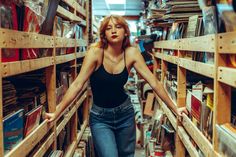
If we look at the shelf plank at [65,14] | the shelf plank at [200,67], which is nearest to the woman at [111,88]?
the shelf plank at [200,67]

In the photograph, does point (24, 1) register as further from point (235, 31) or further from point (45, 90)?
Answer: point (235, 31)

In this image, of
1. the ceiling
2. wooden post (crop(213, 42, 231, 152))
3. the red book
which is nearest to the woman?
the red book

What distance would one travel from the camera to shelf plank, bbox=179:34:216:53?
1688 mm

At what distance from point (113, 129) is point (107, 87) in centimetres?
32

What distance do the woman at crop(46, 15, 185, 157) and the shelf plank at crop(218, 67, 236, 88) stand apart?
949 millimetres

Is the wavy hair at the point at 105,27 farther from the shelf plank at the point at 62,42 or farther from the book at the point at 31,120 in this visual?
the book at the point at 31,120

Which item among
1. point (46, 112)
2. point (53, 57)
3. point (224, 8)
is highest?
point (224, 8)

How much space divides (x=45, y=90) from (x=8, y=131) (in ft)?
3.09

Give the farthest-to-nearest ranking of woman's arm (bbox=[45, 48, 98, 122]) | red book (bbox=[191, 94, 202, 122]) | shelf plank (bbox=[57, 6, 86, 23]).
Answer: shelf plank (bbox=[57, 6, 86, 23]), woman's arm (bbox=[45, 48, 98, 122]), red book (bbox=[191, 94, 202, 122])

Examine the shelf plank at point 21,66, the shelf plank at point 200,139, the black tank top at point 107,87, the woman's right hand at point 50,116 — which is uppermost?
the shelf plank at point 21,66

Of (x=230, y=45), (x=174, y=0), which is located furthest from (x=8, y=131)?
(x=174, y=0)

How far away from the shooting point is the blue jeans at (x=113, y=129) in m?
2.35

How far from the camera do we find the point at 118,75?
240cm

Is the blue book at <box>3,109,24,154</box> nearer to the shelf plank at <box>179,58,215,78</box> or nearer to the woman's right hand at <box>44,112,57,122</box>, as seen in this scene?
the woman's right hand at <box>44,112,57,122</box>
